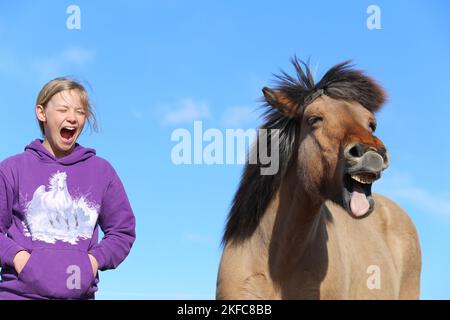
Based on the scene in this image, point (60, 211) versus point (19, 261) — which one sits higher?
point (60, 211)

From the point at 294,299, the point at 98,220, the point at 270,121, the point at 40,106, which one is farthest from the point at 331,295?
the point at 40,106

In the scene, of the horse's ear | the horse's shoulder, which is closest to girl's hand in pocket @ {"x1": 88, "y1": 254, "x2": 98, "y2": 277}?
the horse's ear

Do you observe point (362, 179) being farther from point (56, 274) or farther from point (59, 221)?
point (56, 274)

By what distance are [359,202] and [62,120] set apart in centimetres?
286

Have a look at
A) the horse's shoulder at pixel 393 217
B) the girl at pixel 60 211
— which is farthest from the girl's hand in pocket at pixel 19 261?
the horse's shoulder at pixel 393 217

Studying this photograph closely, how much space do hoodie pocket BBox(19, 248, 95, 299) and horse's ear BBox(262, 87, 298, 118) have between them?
3158 mm

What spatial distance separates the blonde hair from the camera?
463 centimetres

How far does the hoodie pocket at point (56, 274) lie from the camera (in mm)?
4125

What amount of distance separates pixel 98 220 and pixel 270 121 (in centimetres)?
278

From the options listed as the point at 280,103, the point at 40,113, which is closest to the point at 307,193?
the point at 280,103

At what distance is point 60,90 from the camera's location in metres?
4.63

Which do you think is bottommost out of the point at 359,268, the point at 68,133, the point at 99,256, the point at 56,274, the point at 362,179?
the point at 359,268

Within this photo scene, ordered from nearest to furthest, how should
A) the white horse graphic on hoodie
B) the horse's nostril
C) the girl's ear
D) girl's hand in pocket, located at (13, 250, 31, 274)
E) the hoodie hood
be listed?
girl's hand in pocket, located at (13, 250, 31, 274) < the white horse graphic on hoodie < the hoodie hood < the girl's ear < the horse's nostril

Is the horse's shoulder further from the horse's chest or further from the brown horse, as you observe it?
the brown horse
